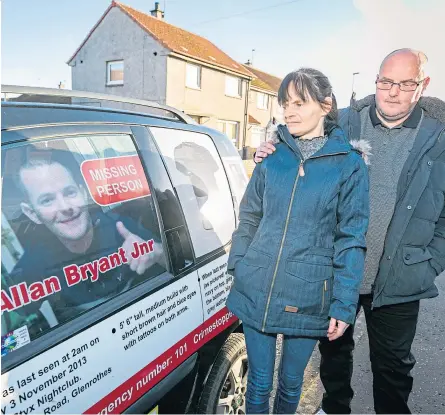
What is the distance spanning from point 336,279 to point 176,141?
111 centimetres

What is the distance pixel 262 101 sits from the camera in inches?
1181

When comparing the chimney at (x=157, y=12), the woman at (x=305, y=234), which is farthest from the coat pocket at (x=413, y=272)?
the chimney at (x=157, y=12)

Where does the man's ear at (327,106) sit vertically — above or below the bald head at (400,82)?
below

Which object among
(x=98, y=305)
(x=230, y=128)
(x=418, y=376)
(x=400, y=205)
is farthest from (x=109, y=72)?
(x=98, y=305)

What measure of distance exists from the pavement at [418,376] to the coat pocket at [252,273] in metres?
1.41

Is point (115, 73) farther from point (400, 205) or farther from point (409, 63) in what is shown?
point (400, 205)

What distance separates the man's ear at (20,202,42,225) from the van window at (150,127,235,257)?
76 centimetres

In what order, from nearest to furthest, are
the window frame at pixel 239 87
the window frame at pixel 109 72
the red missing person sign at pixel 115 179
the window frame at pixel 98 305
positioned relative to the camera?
the window frame at pixel 98 305 < the red missing person sign at pixel 115 179 < the window frame at pixel 109 72 < the window frame at pixel 239 87

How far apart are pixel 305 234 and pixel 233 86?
25.0m

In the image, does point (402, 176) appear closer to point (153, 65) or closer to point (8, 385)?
point (8, 385)

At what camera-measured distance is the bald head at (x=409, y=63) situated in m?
2.03

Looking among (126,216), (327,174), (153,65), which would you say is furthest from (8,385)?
→ (153,65)

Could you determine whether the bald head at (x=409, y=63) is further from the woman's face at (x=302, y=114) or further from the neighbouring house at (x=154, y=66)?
the neighbouring house at (x=154, y=66)

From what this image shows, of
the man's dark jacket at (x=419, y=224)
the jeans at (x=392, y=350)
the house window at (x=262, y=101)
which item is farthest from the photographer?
the house window at (x=262, y=101)
